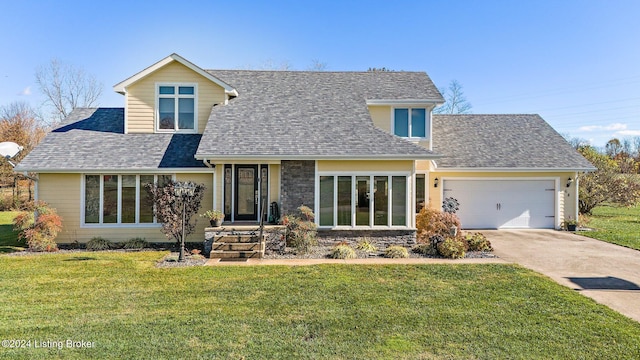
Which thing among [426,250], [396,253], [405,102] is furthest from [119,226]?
[405,102]

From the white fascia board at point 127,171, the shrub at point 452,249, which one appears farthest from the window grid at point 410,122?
the white fascia board at point 127,171

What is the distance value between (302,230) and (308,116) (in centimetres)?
519

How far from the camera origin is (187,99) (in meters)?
13.9

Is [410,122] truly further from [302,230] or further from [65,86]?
[65,86]

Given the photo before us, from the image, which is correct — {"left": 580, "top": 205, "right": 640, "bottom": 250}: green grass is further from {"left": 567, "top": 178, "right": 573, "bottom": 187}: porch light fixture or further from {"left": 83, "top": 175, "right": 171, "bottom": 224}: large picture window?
{"left": 83, "top": 175, "right": 171, "bottom": 224}: large picture window

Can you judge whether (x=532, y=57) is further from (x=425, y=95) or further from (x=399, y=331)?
(x=399, y=331)

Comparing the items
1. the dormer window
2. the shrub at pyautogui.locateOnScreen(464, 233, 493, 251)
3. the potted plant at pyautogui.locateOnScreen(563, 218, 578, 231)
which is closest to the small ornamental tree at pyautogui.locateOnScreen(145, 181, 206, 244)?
the dormer window

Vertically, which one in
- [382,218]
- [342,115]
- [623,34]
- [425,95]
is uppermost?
[623,34]

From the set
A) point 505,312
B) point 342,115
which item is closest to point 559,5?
point 342,115

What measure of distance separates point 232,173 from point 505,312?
30.8 feet

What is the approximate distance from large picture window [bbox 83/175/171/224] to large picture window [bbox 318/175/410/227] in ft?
18.8

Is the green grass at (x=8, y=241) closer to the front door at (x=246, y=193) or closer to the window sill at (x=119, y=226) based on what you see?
the window sill at (x=119, y=226)

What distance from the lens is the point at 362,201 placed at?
1177cm

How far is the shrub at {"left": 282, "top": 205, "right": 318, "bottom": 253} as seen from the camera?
424 inches
